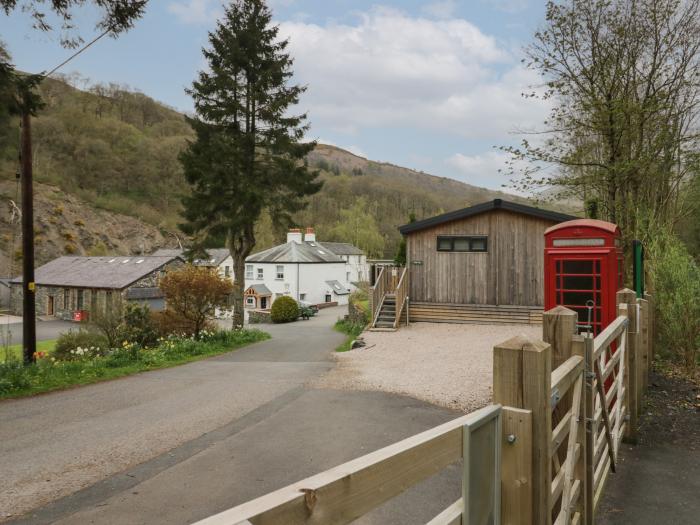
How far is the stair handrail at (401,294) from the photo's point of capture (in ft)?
61.7

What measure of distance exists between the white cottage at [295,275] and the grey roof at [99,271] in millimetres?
9825

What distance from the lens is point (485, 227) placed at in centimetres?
1875

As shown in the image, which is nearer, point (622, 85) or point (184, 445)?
point (184, 445)

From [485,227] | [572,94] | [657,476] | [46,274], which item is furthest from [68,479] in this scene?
[46,274]

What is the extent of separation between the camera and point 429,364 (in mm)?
11766

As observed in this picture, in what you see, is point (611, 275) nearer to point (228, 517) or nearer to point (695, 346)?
point (695, 346)

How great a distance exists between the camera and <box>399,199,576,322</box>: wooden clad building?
59.4 feet

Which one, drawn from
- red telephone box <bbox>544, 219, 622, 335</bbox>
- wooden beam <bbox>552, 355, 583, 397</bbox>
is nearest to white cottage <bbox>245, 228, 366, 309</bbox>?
red telephone box <bbox>544, 219, 622, 335</bbox>

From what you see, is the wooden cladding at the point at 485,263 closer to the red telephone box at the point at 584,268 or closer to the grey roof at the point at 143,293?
the red telephone box at the point at 584,268

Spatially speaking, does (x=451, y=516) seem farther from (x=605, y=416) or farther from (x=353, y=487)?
(x=605, y=416)

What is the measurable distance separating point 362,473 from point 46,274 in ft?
150

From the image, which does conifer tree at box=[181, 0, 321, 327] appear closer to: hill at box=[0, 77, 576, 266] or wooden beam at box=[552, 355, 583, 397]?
wooden beam at box=[552, 355, 583, 397]

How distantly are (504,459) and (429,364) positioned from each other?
32.6 ft

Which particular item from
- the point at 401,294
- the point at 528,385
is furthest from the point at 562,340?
the point at 401,294
